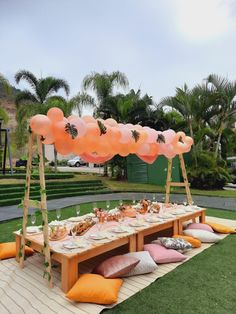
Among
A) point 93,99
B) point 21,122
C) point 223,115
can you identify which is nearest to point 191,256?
point 223,115

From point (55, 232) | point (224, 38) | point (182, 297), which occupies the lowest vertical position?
point (182, 297)

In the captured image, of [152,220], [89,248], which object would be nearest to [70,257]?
[89,248]

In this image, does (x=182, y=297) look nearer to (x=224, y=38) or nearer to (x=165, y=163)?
(x=224, y=38)

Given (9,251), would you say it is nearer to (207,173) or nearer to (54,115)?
(54,115)

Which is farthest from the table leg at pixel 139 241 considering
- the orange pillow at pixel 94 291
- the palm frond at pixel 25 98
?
the palm frond at pixel 25 98

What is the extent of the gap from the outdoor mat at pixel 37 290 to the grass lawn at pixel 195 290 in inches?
6.7

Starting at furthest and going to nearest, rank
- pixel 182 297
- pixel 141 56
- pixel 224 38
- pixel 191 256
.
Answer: pixel 141 56
pixel 224 38
pixel 191 256
pixel 182 297

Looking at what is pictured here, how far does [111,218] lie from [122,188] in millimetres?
8164

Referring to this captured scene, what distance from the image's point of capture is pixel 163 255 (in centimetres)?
444

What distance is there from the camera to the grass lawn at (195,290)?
309 centimetres

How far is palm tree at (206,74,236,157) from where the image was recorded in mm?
13805

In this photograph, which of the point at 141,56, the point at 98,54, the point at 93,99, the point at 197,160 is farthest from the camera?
the point at 93,99

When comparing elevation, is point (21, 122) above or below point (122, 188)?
above

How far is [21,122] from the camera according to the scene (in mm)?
17062
